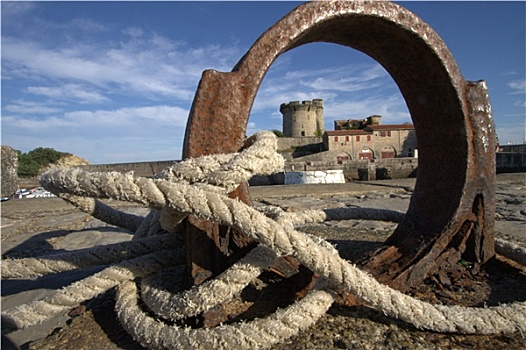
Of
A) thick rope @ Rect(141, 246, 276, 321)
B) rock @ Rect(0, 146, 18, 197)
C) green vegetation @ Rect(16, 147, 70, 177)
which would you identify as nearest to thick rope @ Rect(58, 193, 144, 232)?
thick rope @ Rect(141, 246, 276, 321)

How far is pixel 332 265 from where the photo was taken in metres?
1.13

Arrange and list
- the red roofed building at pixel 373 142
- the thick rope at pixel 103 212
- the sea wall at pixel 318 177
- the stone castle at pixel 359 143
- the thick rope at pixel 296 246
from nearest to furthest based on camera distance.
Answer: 1. the thick rope at pixel 296 246
2. the thick rope at pixel 103 212
3. the sea wall at pixel 318 177
4. the stone castle at pixel 359 143
5. the red roofed building at pixel 373 142

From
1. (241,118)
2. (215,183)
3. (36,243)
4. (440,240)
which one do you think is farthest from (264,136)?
(36,243)

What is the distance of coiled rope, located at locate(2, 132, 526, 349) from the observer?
1053mm

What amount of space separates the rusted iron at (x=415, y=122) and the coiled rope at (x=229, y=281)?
143mm

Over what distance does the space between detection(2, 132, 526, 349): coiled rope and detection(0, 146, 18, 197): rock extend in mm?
6791

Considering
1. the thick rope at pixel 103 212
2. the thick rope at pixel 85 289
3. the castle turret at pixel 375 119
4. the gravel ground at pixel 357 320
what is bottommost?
the gravel ground at pixel 357 320

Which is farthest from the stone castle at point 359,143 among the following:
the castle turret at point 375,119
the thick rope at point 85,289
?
the thick rope at point 85,289

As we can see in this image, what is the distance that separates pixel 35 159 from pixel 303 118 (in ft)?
84.3

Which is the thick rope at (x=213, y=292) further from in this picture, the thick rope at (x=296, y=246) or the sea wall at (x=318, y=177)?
the sea wall at (x=318, y=177)

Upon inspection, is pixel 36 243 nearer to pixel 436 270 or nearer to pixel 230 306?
A: pixel 230 306

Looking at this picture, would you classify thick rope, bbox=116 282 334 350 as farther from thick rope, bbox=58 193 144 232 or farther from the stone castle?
the stone castle

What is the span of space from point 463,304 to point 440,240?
29cm

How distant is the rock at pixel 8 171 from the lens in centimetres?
679
